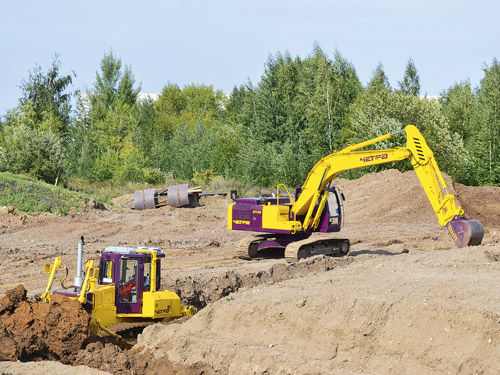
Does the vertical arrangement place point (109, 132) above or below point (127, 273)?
above

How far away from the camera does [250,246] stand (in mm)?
18891

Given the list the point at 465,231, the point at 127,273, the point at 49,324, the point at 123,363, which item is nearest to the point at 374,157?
the point at 465,231

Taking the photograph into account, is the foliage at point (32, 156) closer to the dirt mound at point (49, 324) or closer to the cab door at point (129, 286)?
the cab door at point (129, 286)

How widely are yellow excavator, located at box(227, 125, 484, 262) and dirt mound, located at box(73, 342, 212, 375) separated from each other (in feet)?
24.8

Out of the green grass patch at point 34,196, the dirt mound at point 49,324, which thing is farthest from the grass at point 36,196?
the dirt mound at point 49,324

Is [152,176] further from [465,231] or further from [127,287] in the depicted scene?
[127,287]

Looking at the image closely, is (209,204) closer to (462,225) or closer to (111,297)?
(462,225)

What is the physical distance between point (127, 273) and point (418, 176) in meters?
8.58

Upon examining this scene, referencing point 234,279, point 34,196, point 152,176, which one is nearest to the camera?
point 234,279

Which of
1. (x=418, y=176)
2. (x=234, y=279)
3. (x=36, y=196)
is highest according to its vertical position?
(x=418, y=176)

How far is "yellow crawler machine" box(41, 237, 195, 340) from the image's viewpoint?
1055 centimetres

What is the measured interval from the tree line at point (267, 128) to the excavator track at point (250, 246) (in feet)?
57.6

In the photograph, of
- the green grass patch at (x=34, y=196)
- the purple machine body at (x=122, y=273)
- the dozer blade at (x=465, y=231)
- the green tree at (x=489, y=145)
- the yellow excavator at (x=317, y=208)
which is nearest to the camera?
the purple machine body at (x=122, y=273)

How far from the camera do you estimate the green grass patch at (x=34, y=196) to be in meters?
29.5
